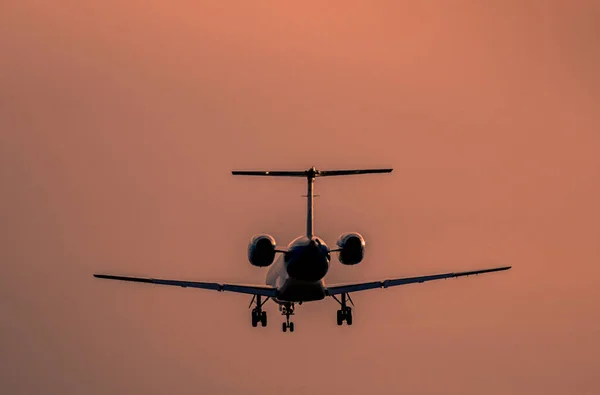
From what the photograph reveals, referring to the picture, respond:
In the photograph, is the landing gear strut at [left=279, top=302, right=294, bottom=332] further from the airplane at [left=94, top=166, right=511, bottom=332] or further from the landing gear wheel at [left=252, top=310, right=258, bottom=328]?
the landing gear wheel at [left=252, top=310, right=258, bottom=328]

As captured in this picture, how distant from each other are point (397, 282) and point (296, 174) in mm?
12643

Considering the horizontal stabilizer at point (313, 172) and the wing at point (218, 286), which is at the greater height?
the horizontal stabilizer at point (313, 172)

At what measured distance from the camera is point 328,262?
66.2 m

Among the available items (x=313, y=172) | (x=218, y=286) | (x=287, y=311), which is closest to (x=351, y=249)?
(x=313, y=172)

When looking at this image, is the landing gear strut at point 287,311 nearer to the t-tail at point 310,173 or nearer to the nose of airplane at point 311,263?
the t-tail at point 310,173

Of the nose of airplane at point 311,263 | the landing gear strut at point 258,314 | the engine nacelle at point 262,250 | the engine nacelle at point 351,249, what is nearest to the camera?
the nose of airplane at point 311,263

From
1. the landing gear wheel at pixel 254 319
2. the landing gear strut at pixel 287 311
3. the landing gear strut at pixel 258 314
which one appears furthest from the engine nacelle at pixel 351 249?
the landing gear wheel at pixel 254 319

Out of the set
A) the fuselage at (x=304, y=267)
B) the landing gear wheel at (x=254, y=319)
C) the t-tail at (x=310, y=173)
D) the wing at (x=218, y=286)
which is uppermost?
the t-tail at (x=310, y=173)

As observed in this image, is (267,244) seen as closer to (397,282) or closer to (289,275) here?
(289,275)

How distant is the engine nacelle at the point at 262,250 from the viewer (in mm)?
68062

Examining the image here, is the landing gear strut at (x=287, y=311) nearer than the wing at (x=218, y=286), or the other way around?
the wing at (x=218, y=286)

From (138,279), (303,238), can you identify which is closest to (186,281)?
(138,279)

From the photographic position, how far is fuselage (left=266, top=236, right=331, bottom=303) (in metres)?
65.2

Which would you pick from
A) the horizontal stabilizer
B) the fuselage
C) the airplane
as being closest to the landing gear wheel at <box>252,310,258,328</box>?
the airplane
